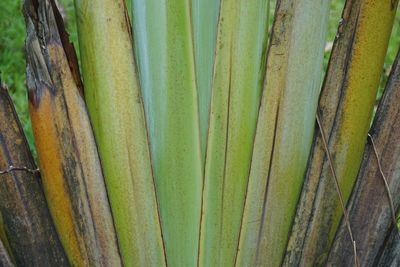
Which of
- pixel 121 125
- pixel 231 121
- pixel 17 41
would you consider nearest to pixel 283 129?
pixel 231 121

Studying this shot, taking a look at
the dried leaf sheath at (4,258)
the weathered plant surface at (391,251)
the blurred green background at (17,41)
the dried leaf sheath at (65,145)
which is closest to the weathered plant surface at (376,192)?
the weathered plant surface at (391,251)

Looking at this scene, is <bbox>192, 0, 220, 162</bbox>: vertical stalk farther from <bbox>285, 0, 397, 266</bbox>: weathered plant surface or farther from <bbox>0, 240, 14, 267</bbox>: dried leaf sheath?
<bbox>0, 240, 14, 267</bbox>: dried leaf sheath

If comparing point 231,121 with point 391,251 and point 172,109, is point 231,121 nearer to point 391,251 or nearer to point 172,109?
point 172,109

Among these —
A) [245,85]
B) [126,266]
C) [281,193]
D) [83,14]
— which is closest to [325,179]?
[281,193]

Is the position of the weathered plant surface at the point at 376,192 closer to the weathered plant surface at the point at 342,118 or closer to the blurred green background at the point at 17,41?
the weathered plant surface at the point at 342,118

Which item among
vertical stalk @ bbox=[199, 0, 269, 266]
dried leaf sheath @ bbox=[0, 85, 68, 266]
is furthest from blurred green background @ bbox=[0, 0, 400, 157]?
vertical stalk @ bbox=[199, 0, 269, 266]

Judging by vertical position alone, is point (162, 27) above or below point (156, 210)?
above

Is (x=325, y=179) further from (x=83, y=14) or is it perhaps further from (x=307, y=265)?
(x=83, y=14)
